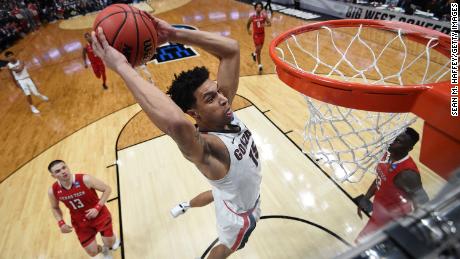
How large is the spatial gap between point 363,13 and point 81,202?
9536 millimetres

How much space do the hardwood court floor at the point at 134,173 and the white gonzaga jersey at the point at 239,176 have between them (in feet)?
1.92

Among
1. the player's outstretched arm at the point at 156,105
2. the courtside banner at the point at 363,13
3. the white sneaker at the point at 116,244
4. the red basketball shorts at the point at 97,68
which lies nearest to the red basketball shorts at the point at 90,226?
the white sneaker at the point at 116,244

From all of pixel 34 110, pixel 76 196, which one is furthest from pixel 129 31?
pixel 34 110

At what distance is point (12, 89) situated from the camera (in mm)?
7895

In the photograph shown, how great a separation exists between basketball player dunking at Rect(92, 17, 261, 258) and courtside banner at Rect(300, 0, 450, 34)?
Answer: 24.6 feet

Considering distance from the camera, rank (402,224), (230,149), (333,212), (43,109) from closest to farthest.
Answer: (402,224)
(230,149)
(333,212)
(43,109)

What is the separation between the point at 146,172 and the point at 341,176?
2833 millimetres

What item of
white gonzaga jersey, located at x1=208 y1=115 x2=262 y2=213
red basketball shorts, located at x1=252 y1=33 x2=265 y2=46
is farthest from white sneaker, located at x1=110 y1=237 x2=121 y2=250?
red basketball shorts, located at x1=252 y1=33 x2=265 y2=46

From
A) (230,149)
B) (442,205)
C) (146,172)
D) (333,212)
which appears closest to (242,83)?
(146,172)

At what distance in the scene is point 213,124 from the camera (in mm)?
1897

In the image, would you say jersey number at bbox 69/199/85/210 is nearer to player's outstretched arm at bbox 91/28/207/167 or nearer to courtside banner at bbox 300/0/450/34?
player's outstretched arm at bbox 91/28/207/167

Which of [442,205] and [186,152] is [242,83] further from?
[442,205]

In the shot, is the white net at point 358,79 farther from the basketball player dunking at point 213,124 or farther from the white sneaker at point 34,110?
the white sneaker at point 34,110

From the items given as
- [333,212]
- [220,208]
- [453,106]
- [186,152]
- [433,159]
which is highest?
[453,106]
